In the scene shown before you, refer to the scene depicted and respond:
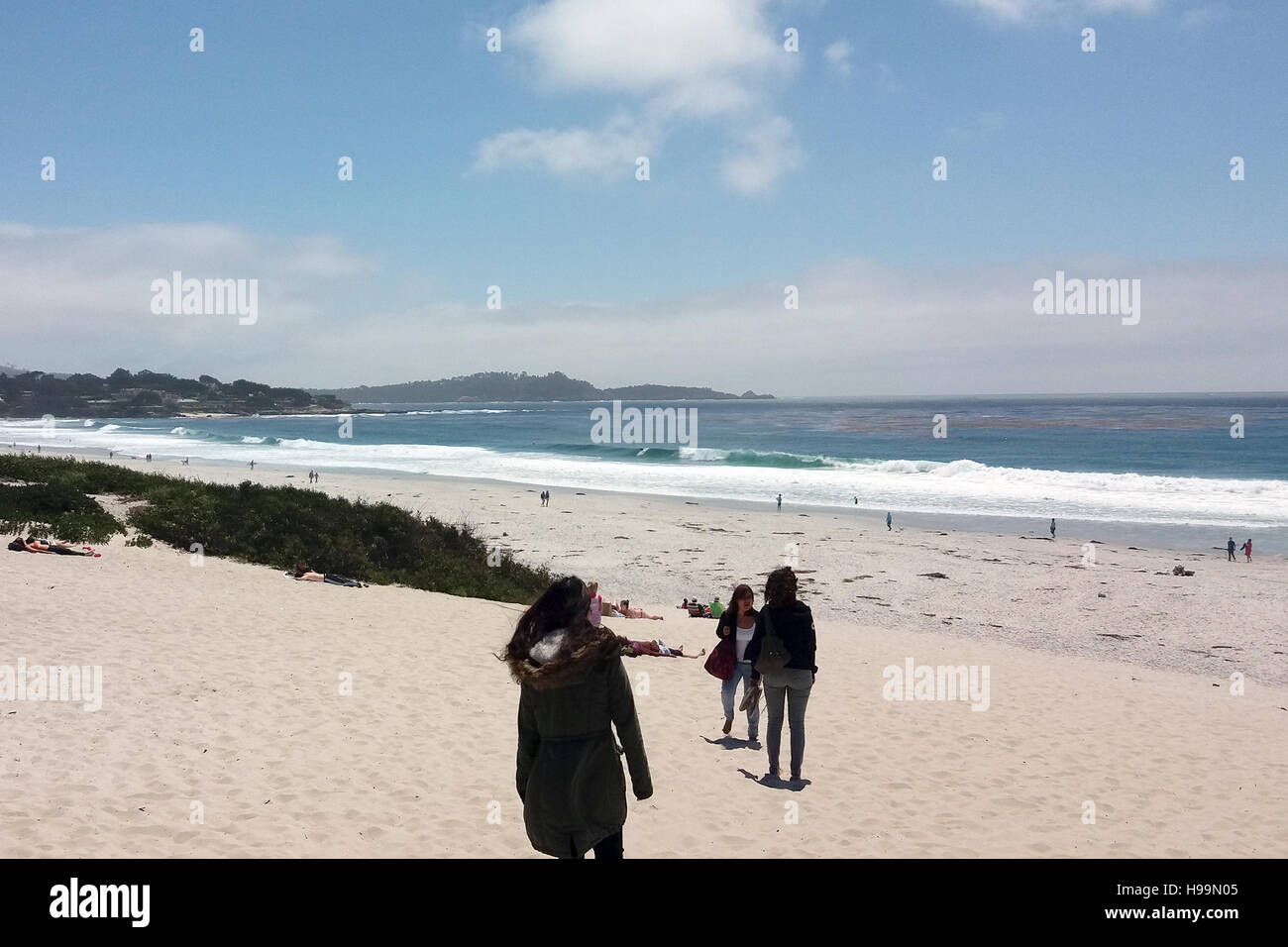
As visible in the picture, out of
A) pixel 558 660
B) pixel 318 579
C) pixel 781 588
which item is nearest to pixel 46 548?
pixel 318 579

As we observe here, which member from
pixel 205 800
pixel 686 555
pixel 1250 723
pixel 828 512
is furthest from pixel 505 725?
pixel 828 512

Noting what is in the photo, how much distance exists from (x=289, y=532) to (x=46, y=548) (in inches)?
157

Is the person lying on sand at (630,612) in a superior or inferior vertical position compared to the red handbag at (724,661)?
inferior

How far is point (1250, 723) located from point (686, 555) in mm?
15304

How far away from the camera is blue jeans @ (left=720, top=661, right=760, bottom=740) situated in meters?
7.92

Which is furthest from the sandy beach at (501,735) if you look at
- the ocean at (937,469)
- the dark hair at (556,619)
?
the ocean at (937,469)

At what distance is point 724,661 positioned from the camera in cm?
793

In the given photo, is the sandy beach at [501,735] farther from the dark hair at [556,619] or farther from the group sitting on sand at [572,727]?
the dark hair at [556,619]

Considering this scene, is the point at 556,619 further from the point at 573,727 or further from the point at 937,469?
the point at 937,469

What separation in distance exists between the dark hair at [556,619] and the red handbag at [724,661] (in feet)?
16.2

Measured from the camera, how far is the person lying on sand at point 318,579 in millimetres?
13742
